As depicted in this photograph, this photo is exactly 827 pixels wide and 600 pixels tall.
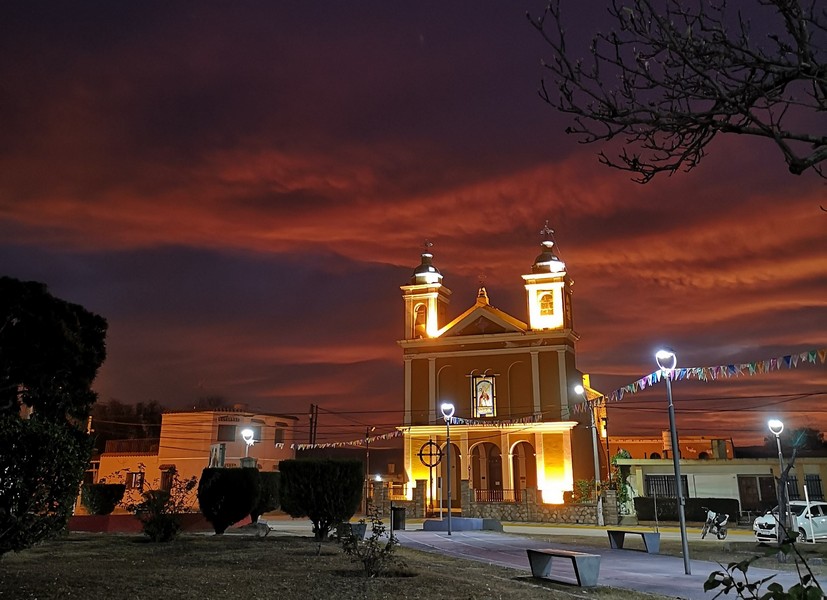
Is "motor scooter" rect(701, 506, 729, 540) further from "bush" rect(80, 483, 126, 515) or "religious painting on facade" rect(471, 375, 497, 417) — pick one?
"bush" rect(80, 483, 126, 515)

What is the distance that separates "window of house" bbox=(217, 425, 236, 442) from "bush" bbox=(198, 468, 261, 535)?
32534mm

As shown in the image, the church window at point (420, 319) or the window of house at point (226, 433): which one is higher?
the church window at point (420, 319)

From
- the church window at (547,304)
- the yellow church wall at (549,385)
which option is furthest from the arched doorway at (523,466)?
the church window at (547,304)

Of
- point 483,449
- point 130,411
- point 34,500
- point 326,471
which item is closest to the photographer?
point 34,500

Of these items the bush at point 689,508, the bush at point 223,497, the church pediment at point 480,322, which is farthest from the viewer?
the church pediment at point 480,322

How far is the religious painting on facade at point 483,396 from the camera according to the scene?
132 feet

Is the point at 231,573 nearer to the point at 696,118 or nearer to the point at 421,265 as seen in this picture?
the point at 696,118

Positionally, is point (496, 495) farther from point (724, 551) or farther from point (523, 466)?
point (724, 551)

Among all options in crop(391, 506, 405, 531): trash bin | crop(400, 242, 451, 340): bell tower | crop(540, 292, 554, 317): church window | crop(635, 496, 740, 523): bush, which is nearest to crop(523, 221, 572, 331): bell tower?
crop(540, 292, 554, 317): church window

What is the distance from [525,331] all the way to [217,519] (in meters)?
25.4

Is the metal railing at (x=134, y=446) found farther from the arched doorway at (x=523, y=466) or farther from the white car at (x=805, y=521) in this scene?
the white car at (x=805, y=521)

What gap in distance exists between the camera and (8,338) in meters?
16.6

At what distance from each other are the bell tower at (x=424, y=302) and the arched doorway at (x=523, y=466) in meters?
8.48

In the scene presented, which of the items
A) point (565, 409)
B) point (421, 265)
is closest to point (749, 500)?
point (565, 409)
